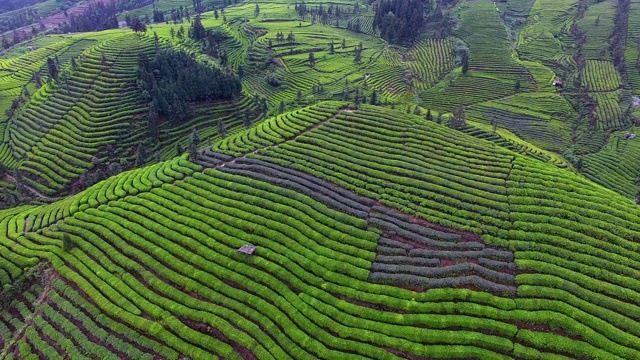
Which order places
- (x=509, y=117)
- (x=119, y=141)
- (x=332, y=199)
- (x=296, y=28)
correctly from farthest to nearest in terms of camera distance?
(x=296, y=28), (x=509, y=117), (x=119, y=141), (x=332, y=199)

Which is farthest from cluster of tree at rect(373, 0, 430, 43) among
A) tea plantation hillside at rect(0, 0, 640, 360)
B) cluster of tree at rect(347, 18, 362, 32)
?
tea plantation hillside at rect(0, 0, 640, 360)

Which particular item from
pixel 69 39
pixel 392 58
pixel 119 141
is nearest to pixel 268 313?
pixel 119 141

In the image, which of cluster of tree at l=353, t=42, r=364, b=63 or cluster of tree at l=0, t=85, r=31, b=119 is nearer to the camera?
cluster of tree at l=0, t=85, r=31, b=119

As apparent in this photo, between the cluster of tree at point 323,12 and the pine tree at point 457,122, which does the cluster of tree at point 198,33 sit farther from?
the pine tree at point 457,122

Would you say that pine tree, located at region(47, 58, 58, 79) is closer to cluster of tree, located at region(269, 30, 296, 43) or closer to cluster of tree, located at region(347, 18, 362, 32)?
cluster of tree, located at region(269, 30, 296, 43)

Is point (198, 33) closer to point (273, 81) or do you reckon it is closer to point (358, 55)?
point (273, 81)

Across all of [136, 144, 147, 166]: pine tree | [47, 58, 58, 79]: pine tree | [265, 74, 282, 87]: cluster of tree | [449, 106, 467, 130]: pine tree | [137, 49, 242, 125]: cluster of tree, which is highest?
[47, 58, 58, 79]: pine tree

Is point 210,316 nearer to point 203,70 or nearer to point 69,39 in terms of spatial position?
point 203,70
